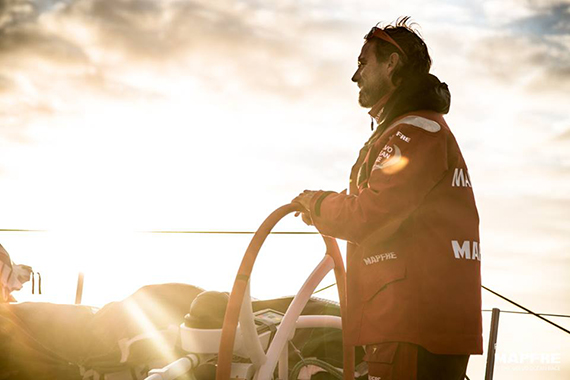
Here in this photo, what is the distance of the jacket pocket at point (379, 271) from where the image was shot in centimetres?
180

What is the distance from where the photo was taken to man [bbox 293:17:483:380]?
1769 mm

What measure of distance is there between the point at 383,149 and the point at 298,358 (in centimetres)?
103

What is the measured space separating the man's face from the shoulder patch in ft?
0.74

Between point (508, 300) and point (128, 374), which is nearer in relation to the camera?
point (128, 374)

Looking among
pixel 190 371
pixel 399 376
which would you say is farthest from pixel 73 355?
pixel 399 376

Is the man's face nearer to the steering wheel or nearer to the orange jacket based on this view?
the orange jacket

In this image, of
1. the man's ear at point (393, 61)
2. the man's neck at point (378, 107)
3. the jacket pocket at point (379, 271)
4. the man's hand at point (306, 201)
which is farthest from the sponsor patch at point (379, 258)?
the man's ear at point (393, 61)

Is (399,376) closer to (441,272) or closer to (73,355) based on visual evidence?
(441,272)

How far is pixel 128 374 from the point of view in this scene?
2.18 meters

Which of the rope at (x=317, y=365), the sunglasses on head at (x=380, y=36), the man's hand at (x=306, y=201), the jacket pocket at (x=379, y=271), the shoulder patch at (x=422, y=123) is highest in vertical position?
the sunglasses on head at (x=380, y=36)

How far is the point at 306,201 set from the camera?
6.31 feet

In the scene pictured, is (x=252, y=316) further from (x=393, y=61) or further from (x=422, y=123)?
(x=393, y=61)

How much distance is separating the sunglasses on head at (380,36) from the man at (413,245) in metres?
0.21

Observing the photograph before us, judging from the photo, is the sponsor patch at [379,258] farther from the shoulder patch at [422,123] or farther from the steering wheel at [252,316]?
the shoulder patch at [422,123]
